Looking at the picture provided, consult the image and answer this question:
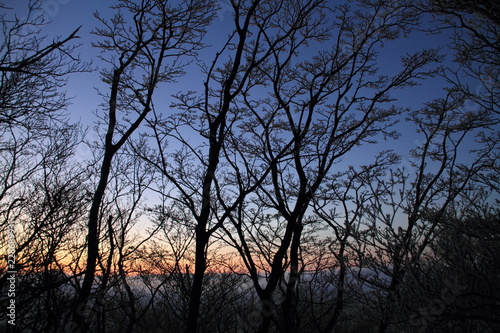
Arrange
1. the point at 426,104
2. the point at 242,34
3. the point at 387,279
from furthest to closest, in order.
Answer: the point at 426,104, the point at 242,34, the point at 387,279

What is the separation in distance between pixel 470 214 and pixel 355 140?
144 inches

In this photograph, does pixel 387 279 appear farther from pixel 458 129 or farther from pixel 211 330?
pixel 211 330

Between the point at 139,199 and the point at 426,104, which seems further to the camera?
the point at 139,199

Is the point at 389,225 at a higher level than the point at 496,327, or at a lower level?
higher

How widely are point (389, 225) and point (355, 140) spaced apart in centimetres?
415

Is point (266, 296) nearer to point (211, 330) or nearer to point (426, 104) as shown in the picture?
point (426, 104)

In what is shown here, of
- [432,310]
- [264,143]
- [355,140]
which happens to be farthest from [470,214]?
[264,143]

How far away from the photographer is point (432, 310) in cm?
392

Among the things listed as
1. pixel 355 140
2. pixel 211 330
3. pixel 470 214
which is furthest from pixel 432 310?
pixel 211 330

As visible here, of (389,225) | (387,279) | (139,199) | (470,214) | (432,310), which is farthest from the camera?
(139,199)

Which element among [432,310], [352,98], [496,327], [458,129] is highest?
[352,98]

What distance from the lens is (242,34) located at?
6348mm

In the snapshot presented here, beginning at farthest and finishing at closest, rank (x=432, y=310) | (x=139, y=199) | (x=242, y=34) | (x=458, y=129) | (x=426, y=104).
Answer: (x=139, y=199) < (x=426, y=104) < (x=458, y=129) < (x=242, y=34) < (x=432, y=310)

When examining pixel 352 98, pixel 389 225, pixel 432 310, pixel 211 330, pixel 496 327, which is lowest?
pixel 211 330
